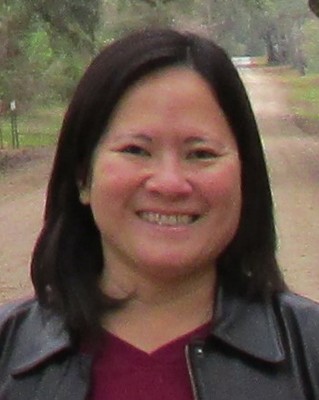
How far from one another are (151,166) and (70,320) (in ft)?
1.09

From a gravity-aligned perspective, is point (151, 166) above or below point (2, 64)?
above

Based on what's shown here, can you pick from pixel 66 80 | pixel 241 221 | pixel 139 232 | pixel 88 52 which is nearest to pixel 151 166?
pixel 139 232

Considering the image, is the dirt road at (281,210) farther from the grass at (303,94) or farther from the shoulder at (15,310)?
the grass at (303,94)

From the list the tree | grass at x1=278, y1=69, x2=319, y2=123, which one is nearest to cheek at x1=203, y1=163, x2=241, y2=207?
the tree

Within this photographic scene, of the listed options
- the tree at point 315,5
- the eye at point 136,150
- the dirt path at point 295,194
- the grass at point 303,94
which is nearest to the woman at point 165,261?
the eye at point 136,150

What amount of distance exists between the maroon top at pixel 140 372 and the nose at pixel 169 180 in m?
0.27

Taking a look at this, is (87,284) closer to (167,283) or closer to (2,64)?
(167,283)

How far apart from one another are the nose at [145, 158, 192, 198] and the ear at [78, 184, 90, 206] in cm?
19

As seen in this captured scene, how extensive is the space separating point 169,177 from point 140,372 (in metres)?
0.34

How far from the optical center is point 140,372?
2055 millimetres

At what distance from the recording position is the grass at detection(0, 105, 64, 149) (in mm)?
29828

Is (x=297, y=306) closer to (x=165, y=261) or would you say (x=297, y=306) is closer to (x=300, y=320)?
(x=300, y=320)

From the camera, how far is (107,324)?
7.06ft

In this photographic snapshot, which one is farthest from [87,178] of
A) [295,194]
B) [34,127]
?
[34,127]
